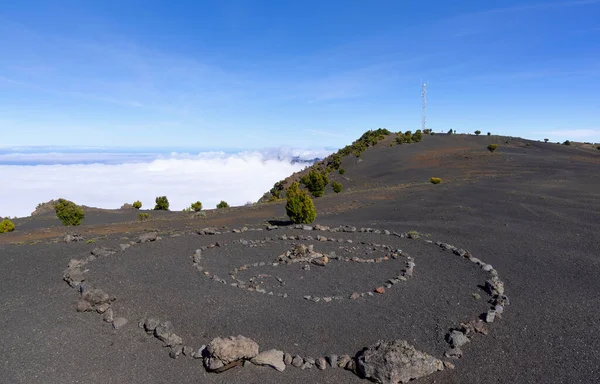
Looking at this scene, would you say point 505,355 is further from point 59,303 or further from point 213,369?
point 59,303

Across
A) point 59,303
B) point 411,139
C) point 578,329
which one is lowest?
point 578,329

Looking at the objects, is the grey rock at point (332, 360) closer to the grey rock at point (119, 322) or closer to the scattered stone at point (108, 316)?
the grey rock at point (119, 322)

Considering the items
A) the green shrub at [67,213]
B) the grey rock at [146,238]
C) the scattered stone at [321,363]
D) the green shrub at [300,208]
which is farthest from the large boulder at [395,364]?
the green shrub at [67,213]

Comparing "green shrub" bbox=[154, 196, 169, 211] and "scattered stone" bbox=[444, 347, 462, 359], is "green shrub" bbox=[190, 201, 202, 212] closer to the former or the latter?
"green shrub" bbox=[154, 196, 169, 211]

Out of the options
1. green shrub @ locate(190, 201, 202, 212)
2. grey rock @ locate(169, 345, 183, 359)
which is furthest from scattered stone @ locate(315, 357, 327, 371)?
green shrub @ locate(190, 201, 202, 212)

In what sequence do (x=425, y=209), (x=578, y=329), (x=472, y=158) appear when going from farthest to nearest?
(x=472, y=158) → (x=425, y=209) → (x=578, y=329)

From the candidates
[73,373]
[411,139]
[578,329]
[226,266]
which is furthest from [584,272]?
[411,139]
